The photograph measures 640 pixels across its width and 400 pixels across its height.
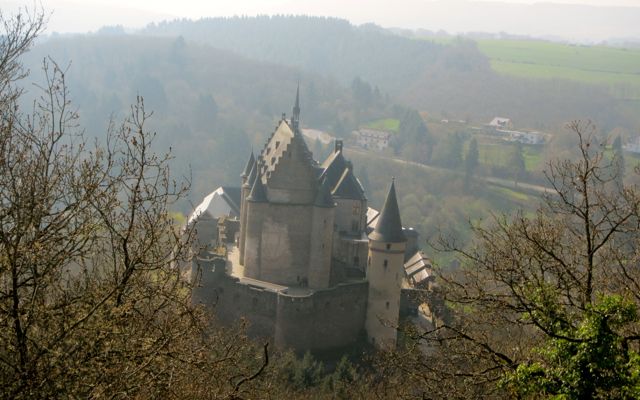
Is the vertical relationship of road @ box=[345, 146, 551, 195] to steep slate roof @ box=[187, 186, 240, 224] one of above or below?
below

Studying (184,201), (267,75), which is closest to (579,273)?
(184,201)

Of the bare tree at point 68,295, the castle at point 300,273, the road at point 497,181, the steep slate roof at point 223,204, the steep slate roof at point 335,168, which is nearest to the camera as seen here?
the bare tree at point 68,295

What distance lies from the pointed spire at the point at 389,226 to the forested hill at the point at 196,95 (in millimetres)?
52094

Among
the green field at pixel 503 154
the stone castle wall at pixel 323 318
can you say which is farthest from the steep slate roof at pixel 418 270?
the green field at pixel 503 154

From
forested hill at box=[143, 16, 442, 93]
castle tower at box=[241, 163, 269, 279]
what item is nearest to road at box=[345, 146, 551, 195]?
castle tower at box=[241, 163, 269, 279]

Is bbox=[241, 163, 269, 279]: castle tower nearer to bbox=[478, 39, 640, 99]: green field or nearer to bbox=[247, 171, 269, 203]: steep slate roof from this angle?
bbox=[247, 171, 269, 203]: steep slate roof

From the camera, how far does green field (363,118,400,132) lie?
4188 inches

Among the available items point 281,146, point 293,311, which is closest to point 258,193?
point 281,146

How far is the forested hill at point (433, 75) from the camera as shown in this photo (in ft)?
372

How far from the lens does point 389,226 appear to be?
30.9 m

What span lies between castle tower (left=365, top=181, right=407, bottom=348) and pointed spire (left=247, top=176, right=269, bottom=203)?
4.77m

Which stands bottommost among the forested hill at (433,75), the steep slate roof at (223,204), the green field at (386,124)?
the steep slate roof at (223,204)

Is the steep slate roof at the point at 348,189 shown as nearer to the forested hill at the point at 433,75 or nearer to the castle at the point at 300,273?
the castle at the point at 300,273

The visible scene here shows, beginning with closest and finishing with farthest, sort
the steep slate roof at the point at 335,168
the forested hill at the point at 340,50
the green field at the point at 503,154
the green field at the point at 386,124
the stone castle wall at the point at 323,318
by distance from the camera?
the stone castle wall at the point at 323,318, the steep slate roof at the point at 335,168, the green field at the point at 503,154, the green field at the point at 386,124, the forested hill at the point at 340,50
